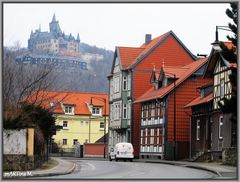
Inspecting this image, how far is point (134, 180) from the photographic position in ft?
81.6

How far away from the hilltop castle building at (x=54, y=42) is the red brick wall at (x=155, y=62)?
22500 millimetres

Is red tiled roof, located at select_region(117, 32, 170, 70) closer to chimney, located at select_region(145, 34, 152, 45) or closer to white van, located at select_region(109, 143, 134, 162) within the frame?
chimney, located at select_region(145, 34, 152, 45)

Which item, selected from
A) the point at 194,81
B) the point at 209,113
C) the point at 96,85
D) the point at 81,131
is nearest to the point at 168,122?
the point at 194,81

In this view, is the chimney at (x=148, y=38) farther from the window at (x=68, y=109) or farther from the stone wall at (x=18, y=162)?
the stone wall at (x=18, y=162)

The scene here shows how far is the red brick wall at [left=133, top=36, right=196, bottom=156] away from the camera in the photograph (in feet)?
235

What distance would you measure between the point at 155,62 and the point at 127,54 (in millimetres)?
5128

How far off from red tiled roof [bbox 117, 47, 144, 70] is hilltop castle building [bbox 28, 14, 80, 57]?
24.3 m

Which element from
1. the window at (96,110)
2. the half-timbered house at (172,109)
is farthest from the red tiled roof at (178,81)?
the window at (96,110)

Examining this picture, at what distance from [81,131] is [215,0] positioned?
81.2 metres

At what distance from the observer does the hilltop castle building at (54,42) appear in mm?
40094

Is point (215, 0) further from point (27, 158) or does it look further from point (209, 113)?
point (209, 113)

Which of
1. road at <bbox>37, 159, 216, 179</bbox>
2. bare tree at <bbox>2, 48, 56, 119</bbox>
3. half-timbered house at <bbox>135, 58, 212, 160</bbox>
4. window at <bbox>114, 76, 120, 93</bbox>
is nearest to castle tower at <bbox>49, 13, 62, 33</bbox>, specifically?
bare tree at <bbox>2, 48, 56, 119</bbox>

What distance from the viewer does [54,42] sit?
45406 mm

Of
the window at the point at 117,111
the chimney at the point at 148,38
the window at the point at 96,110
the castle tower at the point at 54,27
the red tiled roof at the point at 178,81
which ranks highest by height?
the chimney at the point at 148,38
